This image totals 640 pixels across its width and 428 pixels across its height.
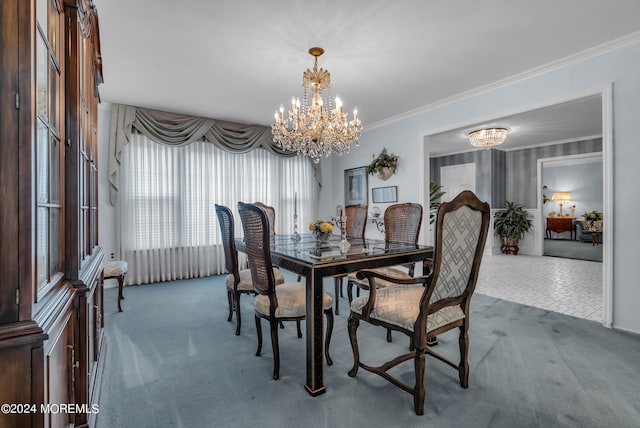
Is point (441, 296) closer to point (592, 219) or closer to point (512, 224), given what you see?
point (512, 224)

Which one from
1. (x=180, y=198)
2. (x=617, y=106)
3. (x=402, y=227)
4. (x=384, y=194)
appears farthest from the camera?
(x=384, y=194)

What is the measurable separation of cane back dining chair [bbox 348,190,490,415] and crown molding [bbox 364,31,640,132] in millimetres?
2361

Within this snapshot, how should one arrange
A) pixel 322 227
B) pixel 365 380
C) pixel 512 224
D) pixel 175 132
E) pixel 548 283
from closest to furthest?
pixel 365 380 < pixel 322 227 < pixel 548 283 < pixel 175 132 < pixel 512 224

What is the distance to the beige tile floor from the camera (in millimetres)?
3471

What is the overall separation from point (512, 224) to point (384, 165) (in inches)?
155

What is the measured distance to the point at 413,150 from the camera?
4.71m

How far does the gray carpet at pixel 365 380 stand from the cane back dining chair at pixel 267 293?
0.27m

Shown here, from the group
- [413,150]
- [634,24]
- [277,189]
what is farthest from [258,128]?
[634,24]

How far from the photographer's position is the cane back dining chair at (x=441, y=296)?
1.65 metres

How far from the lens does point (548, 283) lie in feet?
14.7

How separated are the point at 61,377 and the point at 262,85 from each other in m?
3.25

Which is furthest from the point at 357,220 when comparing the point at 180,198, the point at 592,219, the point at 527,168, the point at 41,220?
the point at 592,219

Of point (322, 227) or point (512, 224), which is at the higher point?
point (322, 227)

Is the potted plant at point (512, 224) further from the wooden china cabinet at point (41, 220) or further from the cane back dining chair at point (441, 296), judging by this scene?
the wooden china cabinet at point (41, 220)
